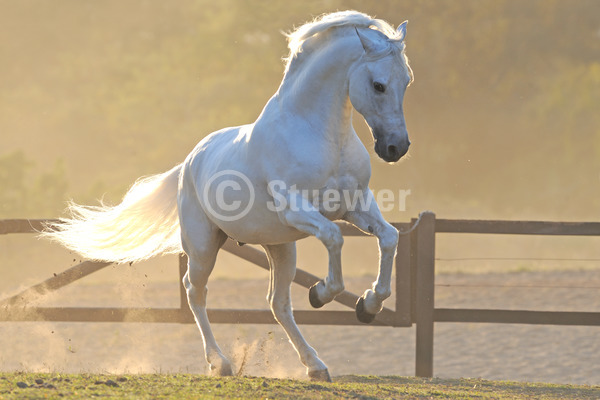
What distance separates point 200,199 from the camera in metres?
5.42

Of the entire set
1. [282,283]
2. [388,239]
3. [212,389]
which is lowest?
[212,389]

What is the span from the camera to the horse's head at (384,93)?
4.27 metres

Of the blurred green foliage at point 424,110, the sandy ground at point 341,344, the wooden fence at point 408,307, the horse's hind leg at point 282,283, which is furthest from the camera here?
the blurred green foliage at point 424,110

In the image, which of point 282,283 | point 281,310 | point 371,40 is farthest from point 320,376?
point 371,40

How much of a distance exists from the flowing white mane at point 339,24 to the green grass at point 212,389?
6.68ft

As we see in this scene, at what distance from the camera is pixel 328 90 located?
4.57 metres

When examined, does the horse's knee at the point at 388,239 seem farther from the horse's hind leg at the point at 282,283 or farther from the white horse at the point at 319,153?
the horse's hind leg at the point at 282,283

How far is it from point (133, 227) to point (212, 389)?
2325 mm

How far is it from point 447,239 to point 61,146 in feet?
52.9

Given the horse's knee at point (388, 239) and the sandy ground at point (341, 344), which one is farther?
the sandy ground at point (341, 344)

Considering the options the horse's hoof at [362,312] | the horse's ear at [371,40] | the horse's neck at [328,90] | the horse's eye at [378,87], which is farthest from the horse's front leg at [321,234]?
the horse's ear at [371,40]

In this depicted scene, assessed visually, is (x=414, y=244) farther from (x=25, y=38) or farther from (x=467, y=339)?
(x=25, y=38)

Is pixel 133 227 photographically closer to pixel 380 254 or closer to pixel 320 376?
pixel 320 376

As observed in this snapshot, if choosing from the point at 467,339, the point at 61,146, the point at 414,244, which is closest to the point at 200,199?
the point at 414,244
